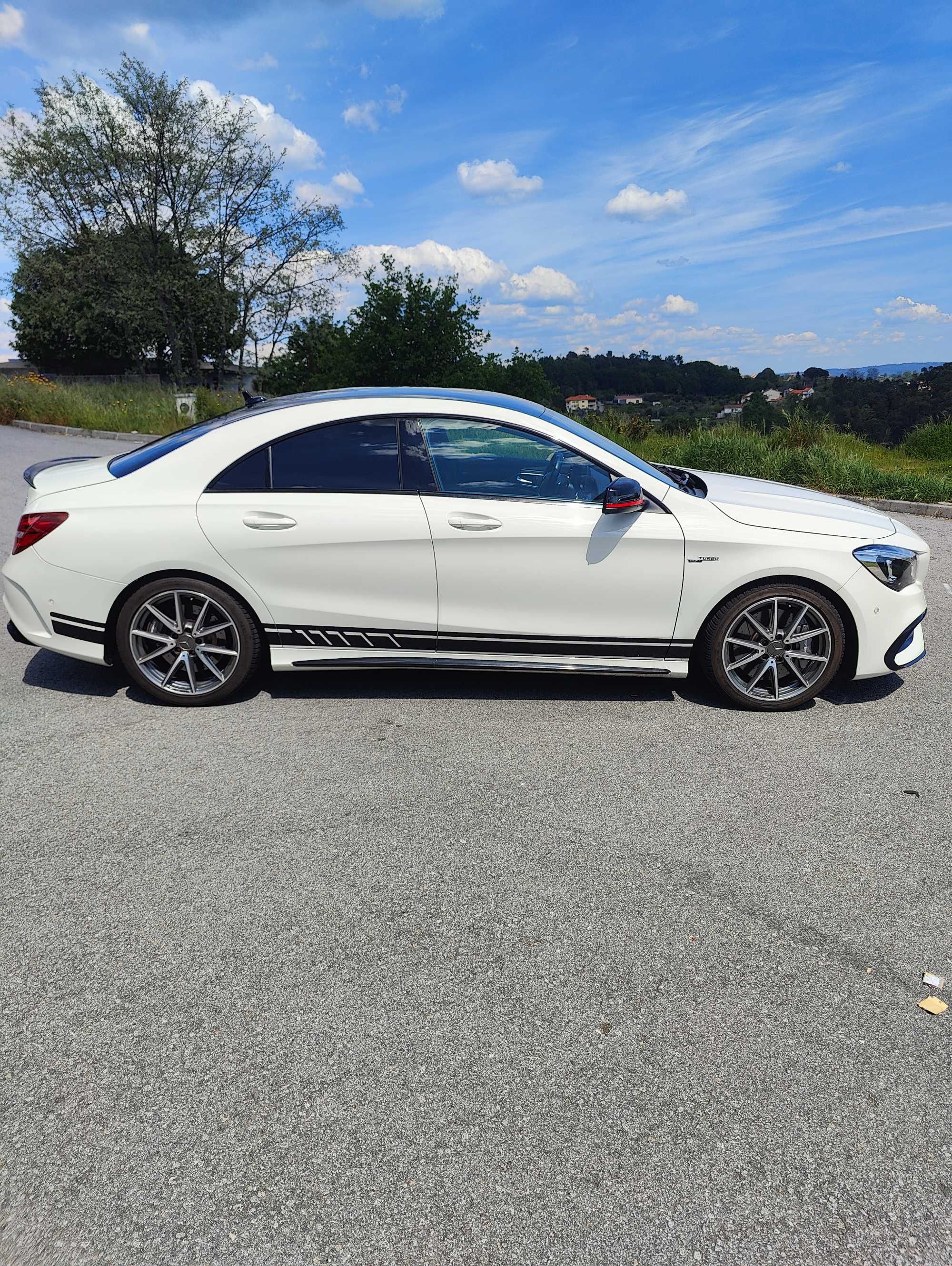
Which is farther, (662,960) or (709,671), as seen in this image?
(709,671)

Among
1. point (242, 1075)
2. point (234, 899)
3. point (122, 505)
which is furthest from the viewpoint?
point (122, 505)

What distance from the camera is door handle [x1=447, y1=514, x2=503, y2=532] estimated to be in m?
4.66

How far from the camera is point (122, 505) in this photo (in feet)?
15.5

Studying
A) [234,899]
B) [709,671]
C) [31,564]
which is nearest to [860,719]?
[709,671]

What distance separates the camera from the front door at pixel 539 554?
15.3ft

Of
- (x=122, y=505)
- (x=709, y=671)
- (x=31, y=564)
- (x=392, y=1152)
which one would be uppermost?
(x=122, y=505)

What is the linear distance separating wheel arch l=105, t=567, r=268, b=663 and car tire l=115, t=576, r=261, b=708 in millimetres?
15

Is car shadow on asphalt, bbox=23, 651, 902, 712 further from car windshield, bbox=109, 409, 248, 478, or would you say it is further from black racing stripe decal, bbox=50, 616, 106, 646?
car windshield, bbox=109, 409, 248, 478

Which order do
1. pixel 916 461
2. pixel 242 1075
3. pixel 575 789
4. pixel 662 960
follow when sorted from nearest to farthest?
1. pixel 242 1075
2. pixel 662 960
3. pixel 575 789
4. pixel 916 461

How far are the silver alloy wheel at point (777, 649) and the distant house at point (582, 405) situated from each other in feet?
39.8

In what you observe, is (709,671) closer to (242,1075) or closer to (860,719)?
(860,719)

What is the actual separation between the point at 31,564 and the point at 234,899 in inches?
103

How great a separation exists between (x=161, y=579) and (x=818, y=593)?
354 cm

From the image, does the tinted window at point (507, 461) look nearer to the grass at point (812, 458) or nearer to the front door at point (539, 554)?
the front door at point (539, 554)
